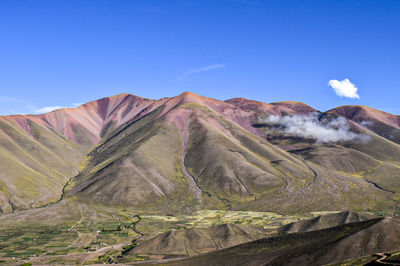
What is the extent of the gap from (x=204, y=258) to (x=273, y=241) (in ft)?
64.2

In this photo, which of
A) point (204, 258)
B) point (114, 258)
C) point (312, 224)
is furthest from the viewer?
point (312, 224)

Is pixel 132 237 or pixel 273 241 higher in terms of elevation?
pixel 273 241

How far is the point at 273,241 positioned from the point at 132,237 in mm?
70089

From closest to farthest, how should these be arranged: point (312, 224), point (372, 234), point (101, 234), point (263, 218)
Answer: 1. point (372, 234)
2. point (312, 224)
3. point (101, 234)
4. point (263, 218)

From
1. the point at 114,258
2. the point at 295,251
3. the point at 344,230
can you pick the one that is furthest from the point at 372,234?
the point at 114,258

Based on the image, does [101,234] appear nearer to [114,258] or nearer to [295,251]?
[114,258]

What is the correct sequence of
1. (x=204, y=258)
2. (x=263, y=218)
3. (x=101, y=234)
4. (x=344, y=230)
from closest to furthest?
(x=344, y=230) → (x=204, y=258) → (x=101, y=234) → (x=263, y=218)

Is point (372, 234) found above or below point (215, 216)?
above

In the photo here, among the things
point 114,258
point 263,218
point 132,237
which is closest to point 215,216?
point 263,218

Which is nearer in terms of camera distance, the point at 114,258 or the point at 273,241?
the point at 273,241

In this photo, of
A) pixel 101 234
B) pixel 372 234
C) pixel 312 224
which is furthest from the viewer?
Answer: pixel 101 234

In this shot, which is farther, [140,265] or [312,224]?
[312,224]

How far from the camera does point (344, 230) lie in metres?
92.4

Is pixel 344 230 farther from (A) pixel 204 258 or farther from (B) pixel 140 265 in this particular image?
(B) pixel 140 265
